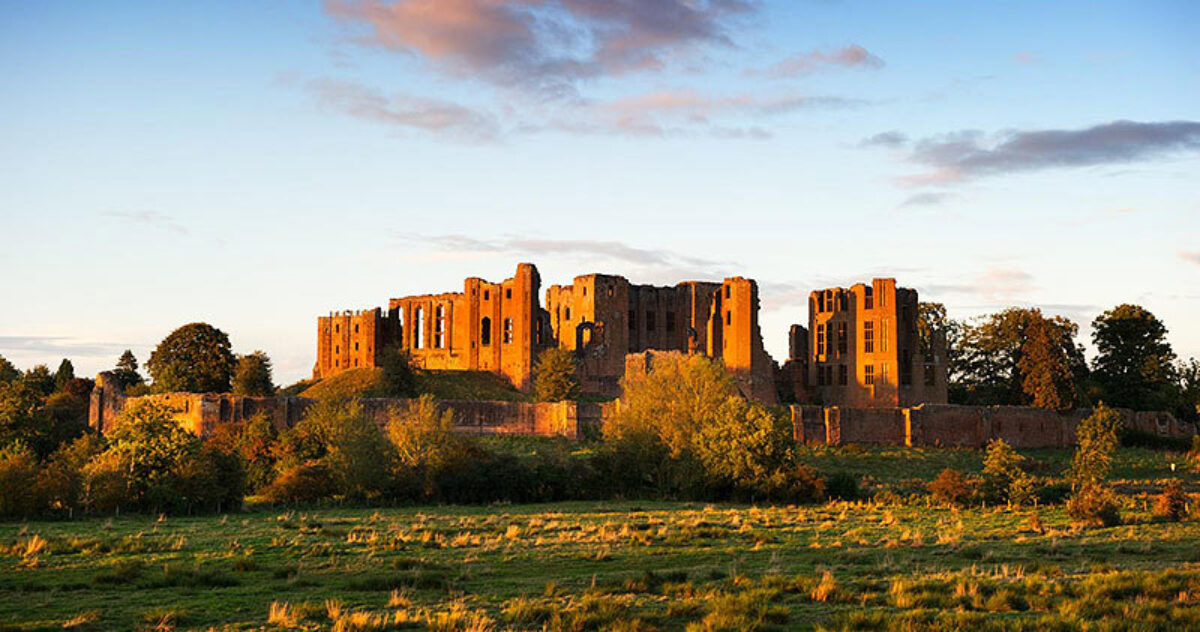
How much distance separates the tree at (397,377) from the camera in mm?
89562

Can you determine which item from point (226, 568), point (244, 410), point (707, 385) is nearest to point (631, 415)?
point (707, 385)

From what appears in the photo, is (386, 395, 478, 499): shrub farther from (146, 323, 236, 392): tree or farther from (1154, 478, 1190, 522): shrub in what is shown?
(146, 323, 236, 392): tree

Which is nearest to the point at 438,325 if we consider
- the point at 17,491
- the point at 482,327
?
the point at 482,327

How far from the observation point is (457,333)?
10650cm

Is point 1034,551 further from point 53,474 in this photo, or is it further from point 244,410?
point 244,410

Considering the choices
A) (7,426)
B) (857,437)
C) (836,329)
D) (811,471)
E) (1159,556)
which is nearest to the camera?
(1159,556)

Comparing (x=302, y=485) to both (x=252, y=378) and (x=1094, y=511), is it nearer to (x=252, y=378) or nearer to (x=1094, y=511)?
(x=1094, y=511)

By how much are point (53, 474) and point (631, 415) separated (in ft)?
84.3

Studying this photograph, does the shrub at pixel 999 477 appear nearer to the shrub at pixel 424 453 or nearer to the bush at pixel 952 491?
the bush at pixel 952 491

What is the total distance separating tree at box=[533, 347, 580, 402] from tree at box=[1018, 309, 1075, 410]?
33.4 m

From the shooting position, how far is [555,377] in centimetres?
9075

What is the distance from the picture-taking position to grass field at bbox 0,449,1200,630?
20312 millimetres

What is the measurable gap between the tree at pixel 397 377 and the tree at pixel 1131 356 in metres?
54.4

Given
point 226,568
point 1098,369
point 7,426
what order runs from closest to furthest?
point 226,568
point 7,426
point 1098,369
